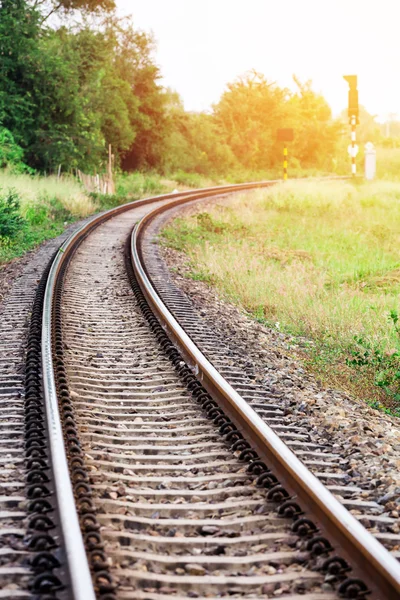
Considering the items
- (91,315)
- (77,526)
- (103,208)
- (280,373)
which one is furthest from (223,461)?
(103,208)

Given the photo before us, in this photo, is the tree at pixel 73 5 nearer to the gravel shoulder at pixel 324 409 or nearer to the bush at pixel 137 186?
the bush at pixel 137 186

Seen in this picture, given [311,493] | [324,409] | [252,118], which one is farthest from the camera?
[252,118]

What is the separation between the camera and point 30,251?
545 inches

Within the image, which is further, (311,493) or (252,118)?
(252,118)

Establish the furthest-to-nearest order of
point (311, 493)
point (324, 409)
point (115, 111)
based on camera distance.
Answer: point (115, 111) < point (324, 409) < point (311, 493)

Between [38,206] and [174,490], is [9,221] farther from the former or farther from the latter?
[174,490]

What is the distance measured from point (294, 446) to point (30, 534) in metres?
1.85

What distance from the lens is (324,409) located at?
537cm

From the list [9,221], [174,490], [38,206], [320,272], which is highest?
[38,206]

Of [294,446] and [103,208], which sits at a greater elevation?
[103,208]

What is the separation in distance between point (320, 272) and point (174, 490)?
25.9ft

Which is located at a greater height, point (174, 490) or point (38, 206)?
point (38, 206)

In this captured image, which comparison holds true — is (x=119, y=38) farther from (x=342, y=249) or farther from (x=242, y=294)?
(x=242, y=294)

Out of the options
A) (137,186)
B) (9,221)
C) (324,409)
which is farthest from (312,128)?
(324,409)
